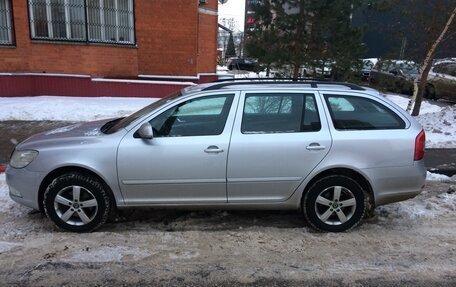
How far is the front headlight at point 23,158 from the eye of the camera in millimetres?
4520

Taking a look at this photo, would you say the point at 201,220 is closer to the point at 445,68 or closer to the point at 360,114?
the point at 360,114

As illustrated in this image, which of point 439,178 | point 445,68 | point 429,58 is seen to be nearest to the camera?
point 439,178

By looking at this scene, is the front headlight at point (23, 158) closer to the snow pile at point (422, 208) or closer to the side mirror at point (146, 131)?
the side mirror at point (146, 131)

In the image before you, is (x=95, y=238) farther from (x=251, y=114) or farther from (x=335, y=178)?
(x=335, y=178)

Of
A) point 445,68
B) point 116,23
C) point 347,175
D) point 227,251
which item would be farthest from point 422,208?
Result: point 116,23

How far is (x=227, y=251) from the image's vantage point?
13.8 feet

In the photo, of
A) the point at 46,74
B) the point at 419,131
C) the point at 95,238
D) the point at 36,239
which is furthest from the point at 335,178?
the point at 46,74

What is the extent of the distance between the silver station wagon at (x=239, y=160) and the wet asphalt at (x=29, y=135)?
113 inches

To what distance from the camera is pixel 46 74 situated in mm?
12719

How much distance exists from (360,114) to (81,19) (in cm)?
1060

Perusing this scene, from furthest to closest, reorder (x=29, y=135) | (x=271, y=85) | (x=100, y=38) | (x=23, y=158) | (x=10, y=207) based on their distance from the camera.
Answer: (x=100, y=38) → (x=29, y=135) → (x=10, y=207) → (x=271, y=85) → (x=23, y=158)

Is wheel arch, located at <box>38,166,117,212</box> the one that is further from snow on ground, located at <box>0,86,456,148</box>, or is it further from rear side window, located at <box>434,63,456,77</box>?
rear side window, located at <box>434,63,456,77</box>

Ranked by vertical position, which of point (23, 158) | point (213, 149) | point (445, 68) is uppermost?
point (445, 68)

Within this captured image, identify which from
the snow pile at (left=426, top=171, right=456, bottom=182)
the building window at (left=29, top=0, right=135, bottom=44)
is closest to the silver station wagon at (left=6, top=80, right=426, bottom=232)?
the snow pile at (left=426, top=171, right=456, bottom=182)
